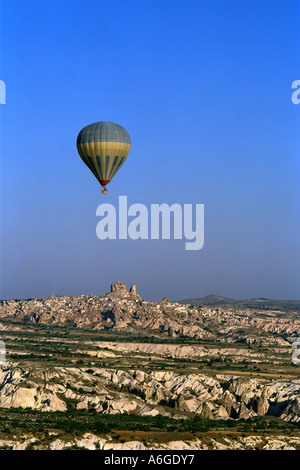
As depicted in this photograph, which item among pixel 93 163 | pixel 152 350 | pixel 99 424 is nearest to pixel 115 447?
pixel 99 424

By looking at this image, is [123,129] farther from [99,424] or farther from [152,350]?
[152,350]

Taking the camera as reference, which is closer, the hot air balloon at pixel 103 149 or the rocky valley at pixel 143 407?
the rocky valley at pixel 143 407

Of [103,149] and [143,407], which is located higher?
[103,149]

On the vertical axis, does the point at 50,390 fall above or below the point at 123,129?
below

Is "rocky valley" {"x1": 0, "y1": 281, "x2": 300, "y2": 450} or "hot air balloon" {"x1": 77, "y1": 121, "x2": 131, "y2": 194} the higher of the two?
"hot air balloon" {"x1": 77, "y1": 121, "x2": 131, "y2": 194}

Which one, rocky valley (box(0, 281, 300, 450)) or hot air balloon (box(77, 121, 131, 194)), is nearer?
rocky valley (box(0, 281, 300, 450))

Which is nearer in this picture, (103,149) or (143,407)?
(143,407)

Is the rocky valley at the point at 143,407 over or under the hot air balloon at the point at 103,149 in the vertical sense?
under
